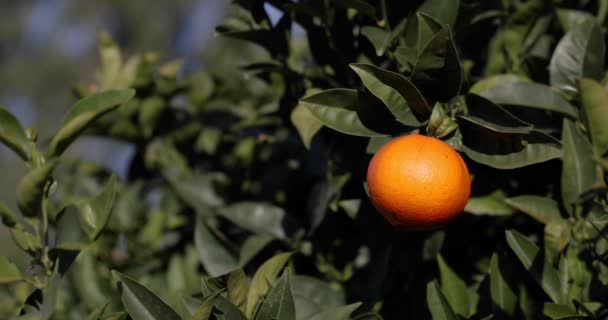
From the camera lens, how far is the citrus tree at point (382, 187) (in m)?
0.82

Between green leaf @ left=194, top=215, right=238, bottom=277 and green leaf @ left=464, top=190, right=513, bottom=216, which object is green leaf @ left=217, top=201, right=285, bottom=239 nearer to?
green leaf @ left=194, top=215, right=238, bottom=277

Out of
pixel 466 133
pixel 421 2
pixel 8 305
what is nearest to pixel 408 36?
pixel 421 2

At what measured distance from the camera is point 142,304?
0.79 meters

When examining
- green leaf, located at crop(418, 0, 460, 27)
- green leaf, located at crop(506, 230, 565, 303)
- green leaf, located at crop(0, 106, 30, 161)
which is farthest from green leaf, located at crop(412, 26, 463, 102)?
green leaf, located at crop(0, 106, 30, 161)

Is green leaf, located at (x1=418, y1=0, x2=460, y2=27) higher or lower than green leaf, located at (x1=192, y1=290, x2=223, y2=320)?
below

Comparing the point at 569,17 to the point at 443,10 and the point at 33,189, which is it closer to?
the point at 443,10

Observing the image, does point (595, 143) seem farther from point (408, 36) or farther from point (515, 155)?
point (408, 36)

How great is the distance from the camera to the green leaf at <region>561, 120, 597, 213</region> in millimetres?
887

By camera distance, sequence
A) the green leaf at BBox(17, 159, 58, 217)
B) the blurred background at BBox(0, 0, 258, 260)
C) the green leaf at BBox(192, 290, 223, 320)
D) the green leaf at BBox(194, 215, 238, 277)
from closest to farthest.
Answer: the green leaf at BBox(192, 290, 223, 320) < the green leaf at BBox(17, 159, 58, 217) < the green leaf at BBox(194, 215, 238, 277) < the blurred background at BBox(0, 0, 258, 260)

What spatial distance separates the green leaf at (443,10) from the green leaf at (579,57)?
9.2 inches

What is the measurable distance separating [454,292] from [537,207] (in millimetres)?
183

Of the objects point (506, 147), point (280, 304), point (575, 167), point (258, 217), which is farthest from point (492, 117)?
point (258, 217)

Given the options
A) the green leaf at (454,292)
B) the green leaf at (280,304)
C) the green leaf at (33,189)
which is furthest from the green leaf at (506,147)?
the green leaf at (33,189)

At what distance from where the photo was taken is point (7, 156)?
11438mm
